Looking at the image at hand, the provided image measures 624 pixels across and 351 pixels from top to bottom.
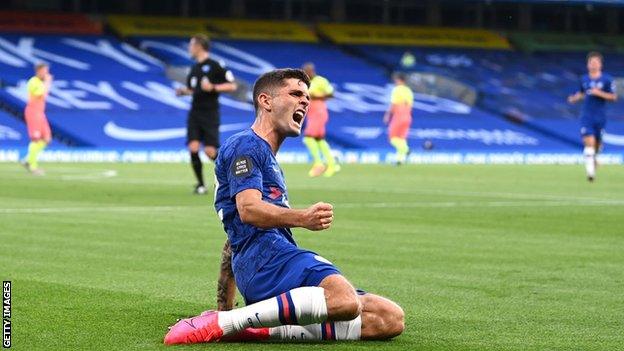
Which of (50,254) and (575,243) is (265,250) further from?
(575,243)

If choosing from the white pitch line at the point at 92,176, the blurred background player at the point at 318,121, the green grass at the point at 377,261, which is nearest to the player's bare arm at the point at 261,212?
the green grass at the point at 377,261

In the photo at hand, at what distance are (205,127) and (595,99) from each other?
10.2m

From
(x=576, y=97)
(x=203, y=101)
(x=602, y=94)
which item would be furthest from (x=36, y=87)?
(x=602, y=94)

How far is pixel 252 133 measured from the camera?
24.1ft

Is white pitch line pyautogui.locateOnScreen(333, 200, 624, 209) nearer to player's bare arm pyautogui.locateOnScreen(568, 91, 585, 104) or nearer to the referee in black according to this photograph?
the referee in black

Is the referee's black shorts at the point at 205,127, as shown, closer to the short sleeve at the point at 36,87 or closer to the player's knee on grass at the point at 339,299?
the short sleeve at the point at 36,87

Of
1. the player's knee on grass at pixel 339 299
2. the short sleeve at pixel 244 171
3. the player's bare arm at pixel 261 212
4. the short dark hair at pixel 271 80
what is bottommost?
the player's knee on grass at pixel 339 299

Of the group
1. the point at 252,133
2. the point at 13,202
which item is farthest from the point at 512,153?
the point at 252,133

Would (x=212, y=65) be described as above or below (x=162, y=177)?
above

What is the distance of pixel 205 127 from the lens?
2191cm

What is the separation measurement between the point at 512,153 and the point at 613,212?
1020 inches

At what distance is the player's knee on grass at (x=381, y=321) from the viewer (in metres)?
7.37

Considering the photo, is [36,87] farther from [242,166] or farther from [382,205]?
[242,166]

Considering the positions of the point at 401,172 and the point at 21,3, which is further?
the point at 21,3
